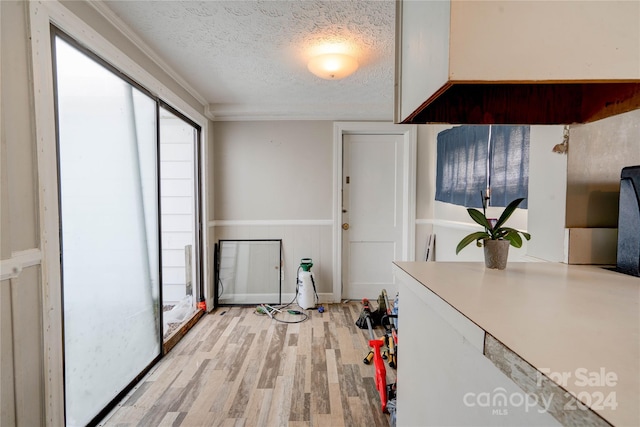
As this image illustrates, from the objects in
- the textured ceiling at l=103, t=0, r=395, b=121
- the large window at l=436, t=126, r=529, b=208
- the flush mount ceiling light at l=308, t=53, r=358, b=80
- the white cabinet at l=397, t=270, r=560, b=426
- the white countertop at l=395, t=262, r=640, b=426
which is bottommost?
the white cabinet at l=397, t=270, r=560, b=426

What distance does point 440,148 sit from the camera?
2949 millimetres

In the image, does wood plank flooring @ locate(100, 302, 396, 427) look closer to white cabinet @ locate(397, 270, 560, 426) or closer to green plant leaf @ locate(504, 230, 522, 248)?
white cabinet @ locate(397, 270, 560, 426)

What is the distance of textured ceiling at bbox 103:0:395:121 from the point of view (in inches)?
59.6

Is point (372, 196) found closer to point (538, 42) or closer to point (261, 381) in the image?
point (261, 381)

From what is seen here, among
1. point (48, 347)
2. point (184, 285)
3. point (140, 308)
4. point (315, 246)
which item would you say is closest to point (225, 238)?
point (184, 285)

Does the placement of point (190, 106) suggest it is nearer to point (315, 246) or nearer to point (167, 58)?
point (167, 58)

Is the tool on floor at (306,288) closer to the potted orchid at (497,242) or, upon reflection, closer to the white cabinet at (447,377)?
the white cabinet at (447,377)

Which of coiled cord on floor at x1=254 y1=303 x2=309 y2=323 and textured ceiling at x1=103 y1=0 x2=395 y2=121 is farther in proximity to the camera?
coiled cord on floor at x1=254 y1=303 x2=309 y2=323

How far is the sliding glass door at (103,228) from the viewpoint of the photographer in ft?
4.36

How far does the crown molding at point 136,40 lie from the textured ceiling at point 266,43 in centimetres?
2

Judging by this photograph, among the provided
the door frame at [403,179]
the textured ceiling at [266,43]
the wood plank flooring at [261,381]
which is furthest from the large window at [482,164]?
the wood plank flooring at [261,381]

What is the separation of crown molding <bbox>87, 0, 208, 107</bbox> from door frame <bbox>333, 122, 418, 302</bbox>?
162cm

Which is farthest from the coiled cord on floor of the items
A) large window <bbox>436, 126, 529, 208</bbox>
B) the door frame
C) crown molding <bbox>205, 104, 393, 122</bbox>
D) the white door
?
crown molding <bbox>205, 104, 393, 122</bbox>

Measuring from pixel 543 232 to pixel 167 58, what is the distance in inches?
99.6
